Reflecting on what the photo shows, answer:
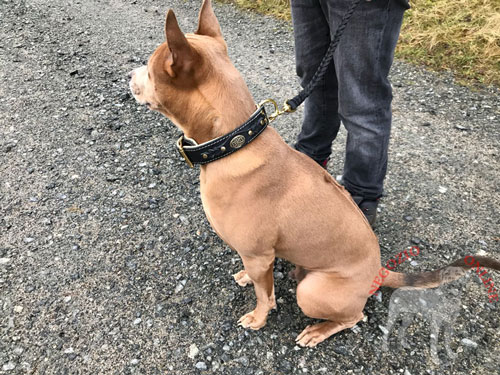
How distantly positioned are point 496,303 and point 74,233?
343cm

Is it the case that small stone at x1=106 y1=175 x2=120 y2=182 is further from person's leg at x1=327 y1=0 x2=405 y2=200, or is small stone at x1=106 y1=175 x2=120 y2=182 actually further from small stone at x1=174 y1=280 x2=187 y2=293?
person's leg at x1=327 y1=0 x2=405 y2=200

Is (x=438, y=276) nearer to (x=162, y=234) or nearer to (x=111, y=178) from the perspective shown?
(x=162, y=234)

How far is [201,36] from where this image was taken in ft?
6.68

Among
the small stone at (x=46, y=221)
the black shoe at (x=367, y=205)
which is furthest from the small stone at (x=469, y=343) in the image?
the small stone at (x=46, y=221)

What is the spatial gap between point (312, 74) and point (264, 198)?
1.48 metres

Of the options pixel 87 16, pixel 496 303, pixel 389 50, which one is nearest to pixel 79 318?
pixel 389 50

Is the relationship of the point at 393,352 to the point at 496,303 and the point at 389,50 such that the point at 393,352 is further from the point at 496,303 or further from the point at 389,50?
the point at 389,50

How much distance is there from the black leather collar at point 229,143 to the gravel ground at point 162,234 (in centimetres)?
124

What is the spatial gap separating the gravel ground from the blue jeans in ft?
2.16

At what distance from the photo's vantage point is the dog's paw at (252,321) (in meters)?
2.52

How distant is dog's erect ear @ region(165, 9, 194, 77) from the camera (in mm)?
1539

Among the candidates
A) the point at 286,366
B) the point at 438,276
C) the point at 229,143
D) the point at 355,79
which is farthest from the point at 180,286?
→ the point at 355,79

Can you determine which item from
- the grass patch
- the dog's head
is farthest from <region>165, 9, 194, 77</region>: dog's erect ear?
the grass patch

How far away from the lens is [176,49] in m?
1.65
